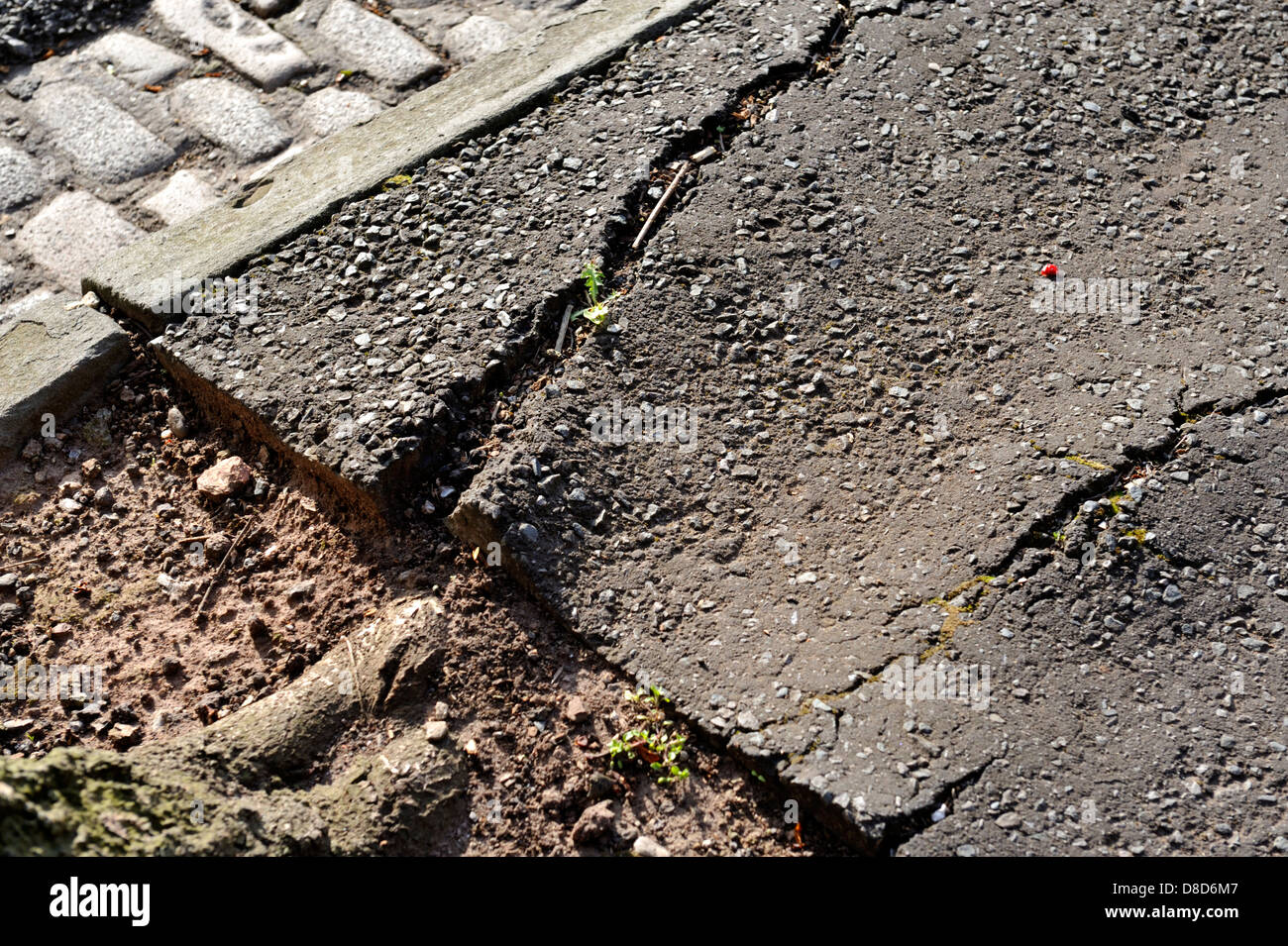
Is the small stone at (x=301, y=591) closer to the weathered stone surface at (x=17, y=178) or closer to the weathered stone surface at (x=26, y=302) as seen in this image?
the weathered stone surface at (x=26, y=302)

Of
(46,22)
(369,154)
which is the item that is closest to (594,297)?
(369,154)

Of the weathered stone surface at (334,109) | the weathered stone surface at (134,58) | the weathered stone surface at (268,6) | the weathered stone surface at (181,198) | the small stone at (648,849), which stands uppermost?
the weathered stone surface at (268,6)

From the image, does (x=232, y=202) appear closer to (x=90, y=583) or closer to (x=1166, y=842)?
(x=90, y=583)

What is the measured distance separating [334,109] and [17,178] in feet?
3.20

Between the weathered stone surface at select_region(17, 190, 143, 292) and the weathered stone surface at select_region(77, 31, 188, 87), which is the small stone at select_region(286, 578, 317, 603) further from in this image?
the weathered stone surface at select_region(77, 31, 188, 87)

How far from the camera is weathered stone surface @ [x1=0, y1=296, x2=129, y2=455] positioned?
2588 millimetres

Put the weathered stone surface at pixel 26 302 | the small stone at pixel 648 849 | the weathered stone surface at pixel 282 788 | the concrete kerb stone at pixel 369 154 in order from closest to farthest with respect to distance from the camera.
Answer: the weathered stone surface at pixel 282 788, the small stone at pixel 648 849, the concrete kerb stone at pixel 369 154, the weathered stone surface at pixel 26 302

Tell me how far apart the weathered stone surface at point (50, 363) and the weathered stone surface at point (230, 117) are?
2.77ft

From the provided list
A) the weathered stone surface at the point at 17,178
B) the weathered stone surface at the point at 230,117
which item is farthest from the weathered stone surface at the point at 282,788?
the weathered stone surface at the point at 17,178

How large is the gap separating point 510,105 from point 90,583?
1.67 metres

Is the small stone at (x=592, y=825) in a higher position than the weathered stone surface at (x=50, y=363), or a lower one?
lower

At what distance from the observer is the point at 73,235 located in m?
3.12

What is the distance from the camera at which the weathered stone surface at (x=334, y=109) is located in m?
3.38

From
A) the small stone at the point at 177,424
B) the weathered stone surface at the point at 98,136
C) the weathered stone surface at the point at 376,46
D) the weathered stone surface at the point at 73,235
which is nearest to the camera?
the small stone at the point at 177,424
